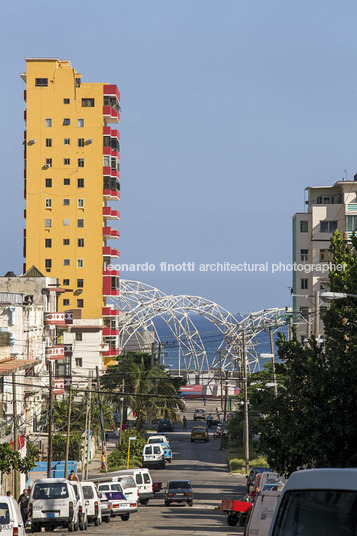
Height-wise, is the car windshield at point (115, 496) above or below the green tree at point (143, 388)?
below

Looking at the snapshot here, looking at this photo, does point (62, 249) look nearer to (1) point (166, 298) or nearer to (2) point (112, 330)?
(2) point (112, 330)

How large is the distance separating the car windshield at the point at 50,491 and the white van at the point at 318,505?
24.9 metres

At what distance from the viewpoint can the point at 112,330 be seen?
11150cm

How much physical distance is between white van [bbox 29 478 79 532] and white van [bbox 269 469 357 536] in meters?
25.0

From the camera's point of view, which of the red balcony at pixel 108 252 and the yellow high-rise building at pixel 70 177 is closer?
the yellow high-rise building at pixel 70 177

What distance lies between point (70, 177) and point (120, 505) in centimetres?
7288

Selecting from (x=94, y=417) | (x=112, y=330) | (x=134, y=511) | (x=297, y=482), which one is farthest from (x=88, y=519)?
(x=112, y=330)

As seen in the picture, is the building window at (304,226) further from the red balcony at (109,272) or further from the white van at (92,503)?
the white van at (92,503)

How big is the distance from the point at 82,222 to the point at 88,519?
75.7 metres

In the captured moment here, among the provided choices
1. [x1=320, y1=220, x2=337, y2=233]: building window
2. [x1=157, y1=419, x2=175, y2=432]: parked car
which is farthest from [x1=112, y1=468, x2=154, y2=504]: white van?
[x1=157, y1=419, x2=175, y2=432]: parked car

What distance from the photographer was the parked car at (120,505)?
145ft

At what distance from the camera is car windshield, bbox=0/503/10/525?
23641mm

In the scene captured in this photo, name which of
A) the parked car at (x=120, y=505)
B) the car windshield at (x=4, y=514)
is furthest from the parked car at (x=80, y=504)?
the car windshield at (x=4, y=514)

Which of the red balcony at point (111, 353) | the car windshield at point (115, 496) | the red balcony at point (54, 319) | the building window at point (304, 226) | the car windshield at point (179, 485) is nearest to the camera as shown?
the car windshield at point (115, 496)
